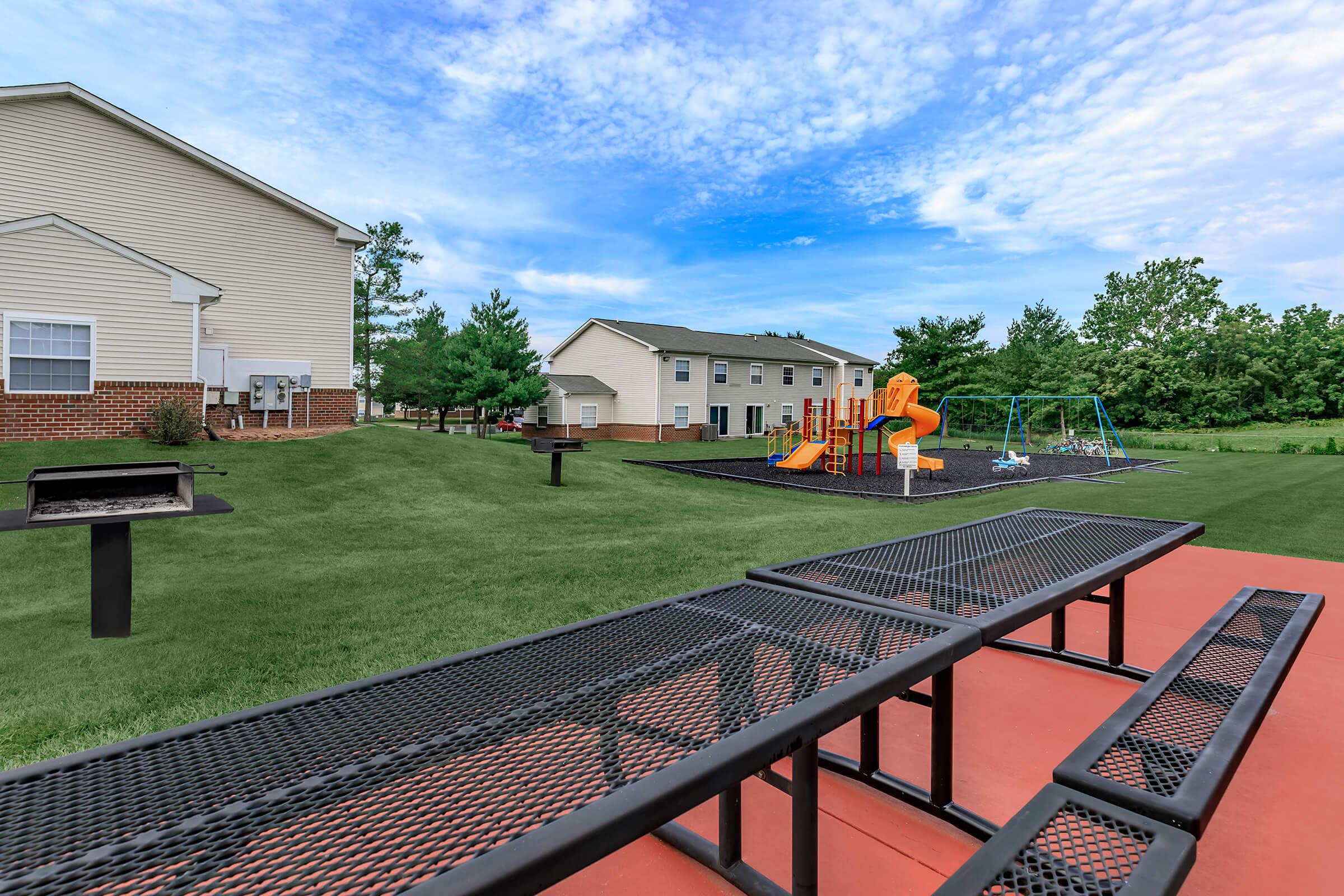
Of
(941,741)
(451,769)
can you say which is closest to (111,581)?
(451,769)

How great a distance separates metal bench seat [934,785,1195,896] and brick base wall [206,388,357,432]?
60.0ft

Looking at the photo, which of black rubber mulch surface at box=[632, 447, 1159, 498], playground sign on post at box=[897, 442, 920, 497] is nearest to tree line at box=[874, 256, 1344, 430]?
black rubber mulch surface at box=[632, 447, 1159, 498]

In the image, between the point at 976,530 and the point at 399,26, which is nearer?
the point at 976,530

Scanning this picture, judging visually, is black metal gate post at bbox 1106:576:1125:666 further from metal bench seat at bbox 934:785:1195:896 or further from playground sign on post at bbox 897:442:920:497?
playground sign on post at bbox 897:442:920:497

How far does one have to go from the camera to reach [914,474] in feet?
62.3

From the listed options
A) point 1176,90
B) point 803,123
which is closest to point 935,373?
point 1176,90

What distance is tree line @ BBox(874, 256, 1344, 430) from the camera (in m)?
40.2

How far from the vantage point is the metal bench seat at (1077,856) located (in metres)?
1.31

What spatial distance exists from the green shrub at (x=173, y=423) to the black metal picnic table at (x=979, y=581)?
13875 mm

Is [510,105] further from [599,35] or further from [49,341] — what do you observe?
[49,341]

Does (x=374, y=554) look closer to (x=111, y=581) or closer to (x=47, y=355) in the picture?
(x=111, y=581)

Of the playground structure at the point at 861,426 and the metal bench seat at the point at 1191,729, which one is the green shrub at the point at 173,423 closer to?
the playground structure at the point at 861,426

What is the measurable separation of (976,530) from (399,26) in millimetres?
16958

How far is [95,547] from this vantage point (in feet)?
13.9
